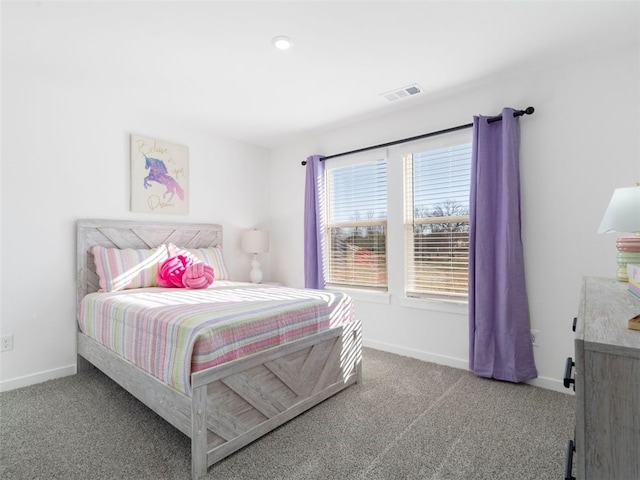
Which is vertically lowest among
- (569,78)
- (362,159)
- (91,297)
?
(91,297)

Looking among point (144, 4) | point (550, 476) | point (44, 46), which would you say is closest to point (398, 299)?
point (550, 476)

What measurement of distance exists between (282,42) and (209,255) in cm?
224

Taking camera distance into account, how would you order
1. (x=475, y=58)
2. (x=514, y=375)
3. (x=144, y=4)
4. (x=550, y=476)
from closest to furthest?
(x=550, y=476)
(x=144, y=4)
(x=475, y=58)
(x=514, y=375)

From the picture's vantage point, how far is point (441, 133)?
10.1 feet

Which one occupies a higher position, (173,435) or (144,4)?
(144,4)

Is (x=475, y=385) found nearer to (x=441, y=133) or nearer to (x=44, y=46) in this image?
(x=441, y=133)

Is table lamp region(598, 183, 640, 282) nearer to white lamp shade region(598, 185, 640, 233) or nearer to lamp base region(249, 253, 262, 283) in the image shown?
white lamp shade region(598, 185, 640, 233)

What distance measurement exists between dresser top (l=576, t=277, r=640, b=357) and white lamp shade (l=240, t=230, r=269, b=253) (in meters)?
3.22

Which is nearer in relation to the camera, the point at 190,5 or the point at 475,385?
the point at 190,5

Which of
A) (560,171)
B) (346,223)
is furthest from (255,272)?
(560,171)

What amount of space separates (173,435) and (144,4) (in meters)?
2.42

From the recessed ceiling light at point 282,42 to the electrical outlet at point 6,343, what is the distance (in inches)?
116

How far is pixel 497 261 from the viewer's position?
8.84 feet

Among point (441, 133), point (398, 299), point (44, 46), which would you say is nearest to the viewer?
point (44, 46)
